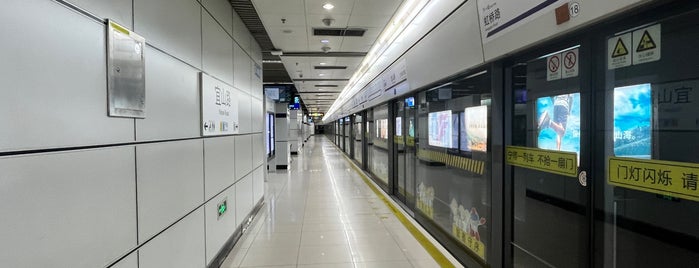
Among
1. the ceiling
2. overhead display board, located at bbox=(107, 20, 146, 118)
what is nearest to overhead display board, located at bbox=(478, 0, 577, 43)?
the ceiling

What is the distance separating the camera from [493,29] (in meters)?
2.65

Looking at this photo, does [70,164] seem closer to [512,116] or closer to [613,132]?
[613,132]

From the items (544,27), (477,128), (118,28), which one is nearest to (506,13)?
(544,27)

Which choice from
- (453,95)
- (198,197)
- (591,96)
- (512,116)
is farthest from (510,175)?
(198,197)

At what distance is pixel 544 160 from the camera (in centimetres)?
243

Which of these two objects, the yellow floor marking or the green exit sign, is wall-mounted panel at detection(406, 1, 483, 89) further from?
the green exit sign

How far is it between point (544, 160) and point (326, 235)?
306 cm

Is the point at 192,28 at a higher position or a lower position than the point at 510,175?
higher

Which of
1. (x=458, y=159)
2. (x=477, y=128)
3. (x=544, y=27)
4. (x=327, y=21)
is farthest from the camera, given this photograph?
(x=327, y=21)

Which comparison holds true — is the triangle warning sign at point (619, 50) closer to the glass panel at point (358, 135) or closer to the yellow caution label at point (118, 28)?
the yellow caution label at point (118, 28)

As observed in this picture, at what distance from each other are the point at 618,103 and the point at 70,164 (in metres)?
2.72

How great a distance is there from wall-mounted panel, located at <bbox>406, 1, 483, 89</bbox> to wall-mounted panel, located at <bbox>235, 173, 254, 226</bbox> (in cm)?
283

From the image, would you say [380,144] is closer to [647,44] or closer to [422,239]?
[422,239]

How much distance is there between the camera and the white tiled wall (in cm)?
126
